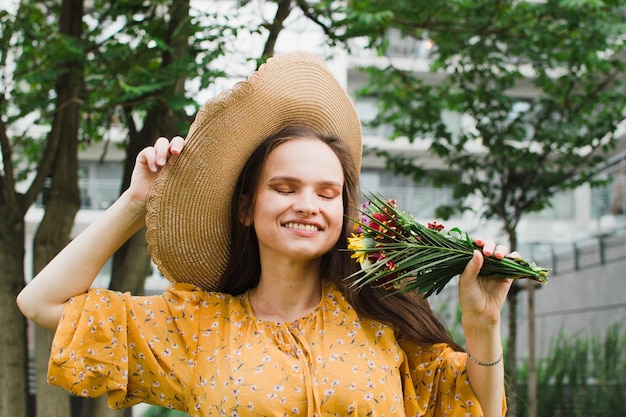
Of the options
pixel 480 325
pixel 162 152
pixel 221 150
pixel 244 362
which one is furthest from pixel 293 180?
pixel 480 325

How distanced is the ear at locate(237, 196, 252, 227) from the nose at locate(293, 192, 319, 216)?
9.6 inches

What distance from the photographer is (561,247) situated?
12.4 metres

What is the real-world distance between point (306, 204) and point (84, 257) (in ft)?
1.97

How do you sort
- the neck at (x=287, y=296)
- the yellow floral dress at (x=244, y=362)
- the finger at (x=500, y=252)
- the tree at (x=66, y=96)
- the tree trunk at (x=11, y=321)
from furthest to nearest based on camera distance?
1. the tree trunk at (x=11, y=321)
2. the tree at (x=66, y=96)
3. the neck at (x=287, y=296)
4. the yellow floral dress at (x=244, y=362)
5. the finger at (x=500, y=252)

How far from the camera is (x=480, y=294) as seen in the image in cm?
184

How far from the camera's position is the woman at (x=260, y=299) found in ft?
6.42

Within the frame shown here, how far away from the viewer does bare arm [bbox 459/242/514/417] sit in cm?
182

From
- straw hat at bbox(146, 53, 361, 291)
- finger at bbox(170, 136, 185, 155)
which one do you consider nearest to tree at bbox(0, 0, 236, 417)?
straw hat at bbox(146, 53, 361, 291)

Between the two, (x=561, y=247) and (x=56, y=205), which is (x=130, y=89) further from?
(x=561, y=247)

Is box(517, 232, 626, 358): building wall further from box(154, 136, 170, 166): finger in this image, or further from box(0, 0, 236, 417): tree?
box(154, 136, 170, 166): finger

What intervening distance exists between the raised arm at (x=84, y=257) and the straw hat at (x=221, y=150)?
0.16 ft

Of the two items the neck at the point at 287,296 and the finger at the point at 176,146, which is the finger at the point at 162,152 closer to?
the finger at the point at 176,146

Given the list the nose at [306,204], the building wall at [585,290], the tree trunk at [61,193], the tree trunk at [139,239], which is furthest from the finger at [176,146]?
the building wall at [585,290]

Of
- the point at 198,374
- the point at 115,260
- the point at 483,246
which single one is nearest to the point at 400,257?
the point at 483,246
